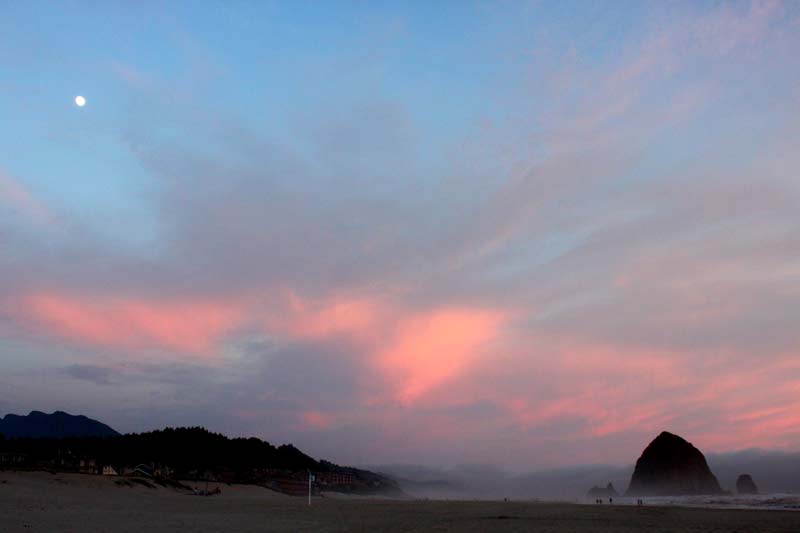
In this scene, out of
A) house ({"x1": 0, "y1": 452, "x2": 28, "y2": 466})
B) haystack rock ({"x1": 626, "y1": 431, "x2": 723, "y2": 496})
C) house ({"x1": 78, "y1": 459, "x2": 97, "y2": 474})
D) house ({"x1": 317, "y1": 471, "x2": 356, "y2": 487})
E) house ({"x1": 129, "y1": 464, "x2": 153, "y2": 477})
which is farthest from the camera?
haystack rock ({"x1": 626, "y1": 431, "x2": 723, "y2": 496})

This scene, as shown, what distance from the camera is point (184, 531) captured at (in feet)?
84.6

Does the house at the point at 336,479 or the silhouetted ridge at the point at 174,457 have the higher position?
the silhouetted ridge at the point at 174,457

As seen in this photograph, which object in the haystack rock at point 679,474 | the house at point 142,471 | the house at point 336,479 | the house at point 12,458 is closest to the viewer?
the house at point 12,458

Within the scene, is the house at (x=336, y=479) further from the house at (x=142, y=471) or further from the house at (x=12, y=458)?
the house at (x=12, y=458)

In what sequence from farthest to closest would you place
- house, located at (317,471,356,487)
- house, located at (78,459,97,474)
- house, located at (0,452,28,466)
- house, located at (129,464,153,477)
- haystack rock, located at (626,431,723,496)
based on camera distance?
1. haystack rock, located at (626,431,723,496)
2. house, located at (317,471,356,487)
3. house, located at (129,464,153,477)
4. house, located at (78,459,97,474)
5. house, located at (0,452,28,466)

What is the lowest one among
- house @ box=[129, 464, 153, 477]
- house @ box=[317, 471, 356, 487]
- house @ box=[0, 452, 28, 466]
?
house @ box=[317, 471, 356, 487]

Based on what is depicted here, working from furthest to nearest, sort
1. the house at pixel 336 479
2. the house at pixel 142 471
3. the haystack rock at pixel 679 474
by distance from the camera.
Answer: the haystack rock at pixel 679 474
the house at pixel 336 479
the house at pixel 142 471

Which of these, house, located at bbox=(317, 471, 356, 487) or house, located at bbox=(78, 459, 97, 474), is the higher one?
house, located at bbox=(78, 459, 97, 474)

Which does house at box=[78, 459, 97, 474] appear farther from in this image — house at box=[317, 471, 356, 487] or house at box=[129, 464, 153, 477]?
house at box=[317, 471, 356, 487]

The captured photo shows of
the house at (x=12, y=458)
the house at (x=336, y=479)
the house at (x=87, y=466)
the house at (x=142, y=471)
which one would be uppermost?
the house at (x=12, y=458)

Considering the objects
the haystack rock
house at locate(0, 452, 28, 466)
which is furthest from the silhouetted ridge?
the haystack rock

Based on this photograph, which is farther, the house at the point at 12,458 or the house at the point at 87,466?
the house at the point at 87,466

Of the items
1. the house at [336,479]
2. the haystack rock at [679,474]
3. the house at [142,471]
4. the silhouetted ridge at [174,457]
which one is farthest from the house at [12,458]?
the haystack rock at [679,474]

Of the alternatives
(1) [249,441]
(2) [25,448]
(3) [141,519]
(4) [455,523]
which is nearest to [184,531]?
(3) [141,519]
